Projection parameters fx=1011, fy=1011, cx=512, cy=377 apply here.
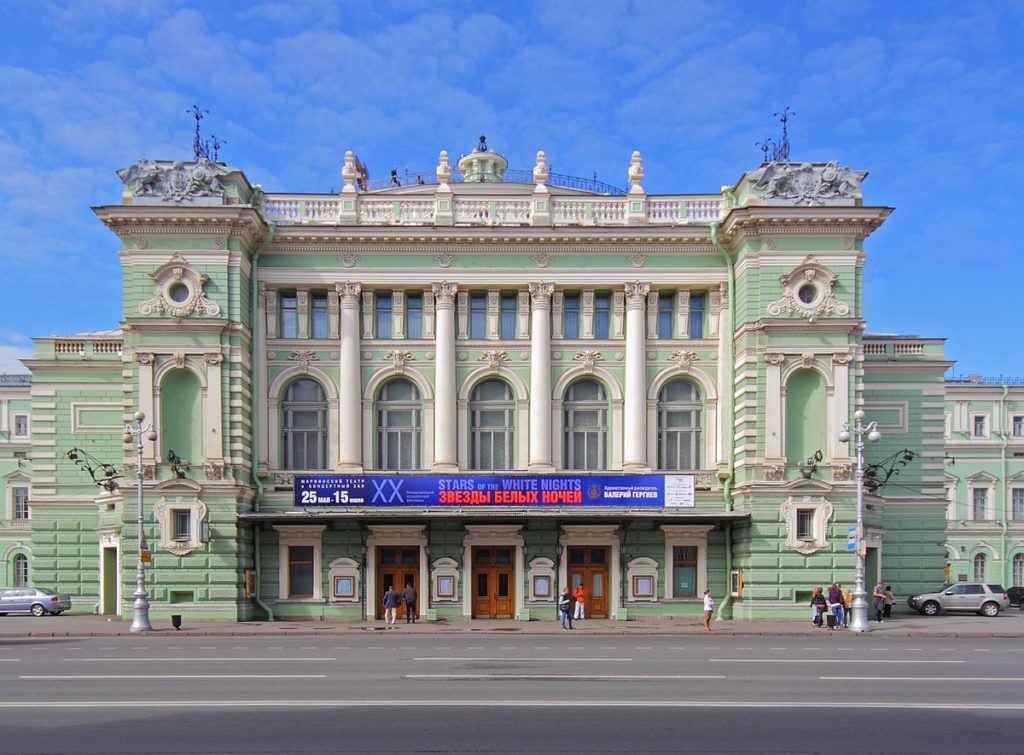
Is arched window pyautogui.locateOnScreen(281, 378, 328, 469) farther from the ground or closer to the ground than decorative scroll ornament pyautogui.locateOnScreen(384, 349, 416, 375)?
closer to the ground

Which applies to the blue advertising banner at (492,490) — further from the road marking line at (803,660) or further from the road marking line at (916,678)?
the road marking line at (916,678)

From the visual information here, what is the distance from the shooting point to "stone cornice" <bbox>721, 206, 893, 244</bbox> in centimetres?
3750

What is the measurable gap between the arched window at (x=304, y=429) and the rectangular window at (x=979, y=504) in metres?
47.0

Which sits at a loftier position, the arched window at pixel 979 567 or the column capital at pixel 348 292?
the column capital at pixel 348 292

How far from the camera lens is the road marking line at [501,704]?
54.4ft

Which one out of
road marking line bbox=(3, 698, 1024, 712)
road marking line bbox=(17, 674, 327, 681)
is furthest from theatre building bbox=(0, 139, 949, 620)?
road marking line bbox=(3, 698, 1024, 712)

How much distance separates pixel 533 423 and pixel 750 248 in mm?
Result: 10636

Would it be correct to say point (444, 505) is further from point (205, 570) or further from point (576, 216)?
point (576, 216)

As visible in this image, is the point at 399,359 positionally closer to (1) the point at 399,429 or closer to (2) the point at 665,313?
(1) the point at 399,429

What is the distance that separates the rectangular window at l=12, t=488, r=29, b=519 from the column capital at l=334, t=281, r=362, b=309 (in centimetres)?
3471

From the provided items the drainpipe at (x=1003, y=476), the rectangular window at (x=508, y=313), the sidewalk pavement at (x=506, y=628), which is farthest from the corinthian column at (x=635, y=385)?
the drainpipe at (x=1003, y=476)

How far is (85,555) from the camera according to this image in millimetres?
44250

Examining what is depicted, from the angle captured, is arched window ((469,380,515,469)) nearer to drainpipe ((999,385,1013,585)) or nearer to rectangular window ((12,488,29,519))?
rectangular window ((12,488,29,519))

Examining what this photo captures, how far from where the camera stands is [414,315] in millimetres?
40781
